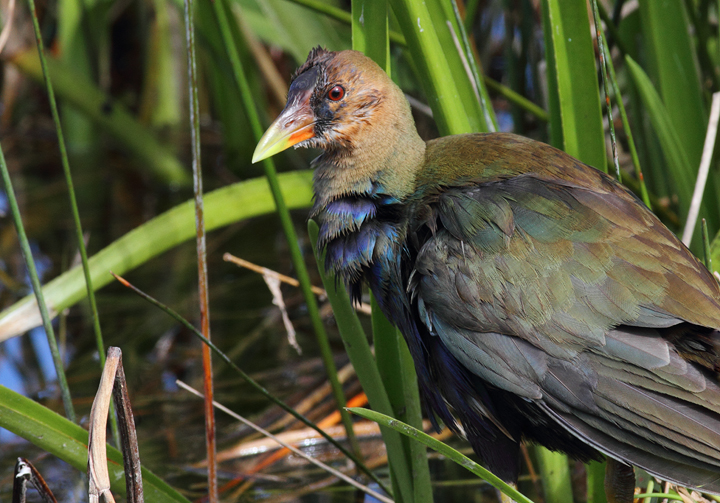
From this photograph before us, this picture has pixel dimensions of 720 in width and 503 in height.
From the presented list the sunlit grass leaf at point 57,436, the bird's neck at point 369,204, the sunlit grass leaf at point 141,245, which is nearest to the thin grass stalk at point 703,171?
the bird's neck at point 369,204

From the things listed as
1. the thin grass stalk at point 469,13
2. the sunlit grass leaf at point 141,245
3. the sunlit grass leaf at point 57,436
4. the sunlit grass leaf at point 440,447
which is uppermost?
the thin grass stalk at point 469,13

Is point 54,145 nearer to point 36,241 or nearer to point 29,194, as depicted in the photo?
point 29,194

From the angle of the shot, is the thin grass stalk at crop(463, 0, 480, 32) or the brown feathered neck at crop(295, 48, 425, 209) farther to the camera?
the thin grass stalk at crop(463, 0, 480, 32)

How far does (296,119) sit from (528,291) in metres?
0.63

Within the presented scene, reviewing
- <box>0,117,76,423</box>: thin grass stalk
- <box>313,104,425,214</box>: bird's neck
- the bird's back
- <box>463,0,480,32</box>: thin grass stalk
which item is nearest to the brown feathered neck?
<box>313,104,425,214</box>: bird's neck

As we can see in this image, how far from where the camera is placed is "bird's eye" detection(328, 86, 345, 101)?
1616mm

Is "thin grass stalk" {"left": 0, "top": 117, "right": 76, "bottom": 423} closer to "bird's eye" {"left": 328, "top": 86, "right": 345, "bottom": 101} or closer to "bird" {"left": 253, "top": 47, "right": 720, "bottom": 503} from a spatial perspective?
"bird" {"left": 253, "top": 47, "right": 720, "bottom": 503}

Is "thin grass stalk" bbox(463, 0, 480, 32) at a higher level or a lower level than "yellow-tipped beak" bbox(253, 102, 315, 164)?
higher

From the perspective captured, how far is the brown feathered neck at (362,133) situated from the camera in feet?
5.15

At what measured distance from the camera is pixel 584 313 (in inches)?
53.3

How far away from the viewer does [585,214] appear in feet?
4.62

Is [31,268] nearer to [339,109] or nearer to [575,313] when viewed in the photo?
[339,109]

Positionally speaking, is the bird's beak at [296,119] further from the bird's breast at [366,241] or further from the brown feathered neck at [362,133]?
the bird's breast at [366,241]

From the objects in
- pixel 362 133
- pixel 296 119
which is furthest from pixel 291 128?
pixel 362 133
